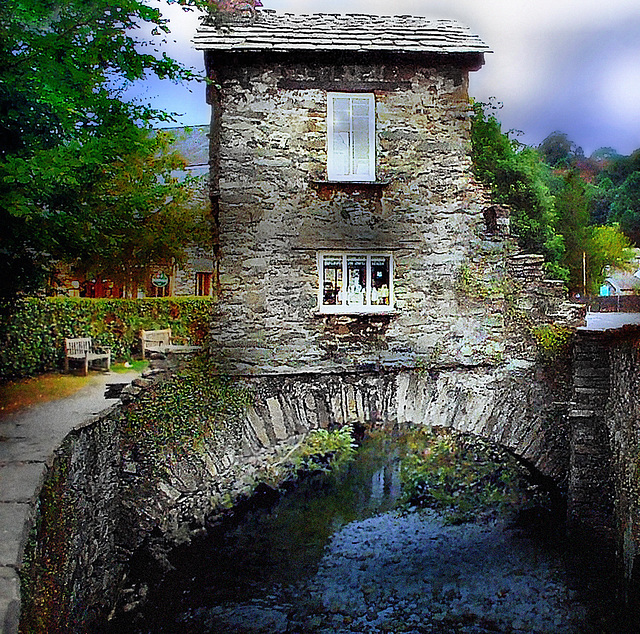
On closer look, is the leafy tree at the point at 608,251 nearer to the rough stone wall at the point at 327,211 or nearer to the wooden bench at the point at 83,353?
the rough stone wall at the point at 327,211

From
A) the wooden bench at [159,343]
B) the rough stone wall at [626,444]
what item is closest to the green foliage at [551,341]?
the rough stone wall at [626,444]

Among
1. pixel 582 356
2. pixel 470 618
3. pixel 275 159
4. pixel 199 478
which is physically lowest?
pixel 470 618

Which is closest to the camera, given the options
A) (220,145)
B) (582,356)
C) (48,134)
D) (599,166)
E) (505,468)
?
(599,166)

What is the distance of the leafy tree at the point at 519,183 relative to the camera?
4320 mm

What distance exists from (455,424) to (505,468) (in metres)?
2.53

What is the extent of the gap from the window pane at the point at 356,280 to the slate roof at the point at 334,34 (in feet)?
4.73

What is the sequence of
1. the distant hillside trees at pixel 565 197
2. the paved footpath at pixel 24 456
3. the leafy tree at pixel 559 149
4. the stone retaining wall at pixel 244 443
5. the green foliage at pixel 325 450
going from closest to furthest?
1. the paved footpath at pixel 24 456
2. the distant hillside trees at pixel 565 197
3. the leafy tree at pixel 559 149
4. the stone retaining wall at pixel 244 443
5. the green foliage at pixel 325 450

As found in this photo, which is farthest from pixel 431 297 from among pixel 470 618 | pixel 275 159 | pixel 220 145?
pixel 470 618

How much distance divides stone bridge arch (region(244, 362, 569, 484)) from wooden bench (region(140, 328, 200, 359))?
21.0 inches

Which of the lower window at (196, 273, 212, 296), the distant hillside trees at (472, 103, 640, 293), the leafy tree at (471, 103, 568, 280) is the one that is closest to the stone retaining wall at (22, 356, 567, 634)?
the lower window at (196, 273, 212, 296)

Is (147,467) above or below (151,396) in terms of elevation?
below

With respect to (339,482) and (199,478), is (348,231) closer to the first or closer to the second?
(199,478)

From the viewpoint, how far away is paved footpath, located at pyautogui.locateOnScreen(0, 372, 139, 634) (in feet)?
7.38

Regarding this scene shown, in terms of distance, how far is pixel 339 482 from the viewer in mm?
6992
